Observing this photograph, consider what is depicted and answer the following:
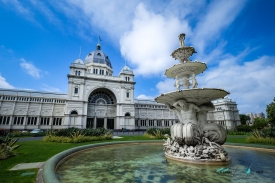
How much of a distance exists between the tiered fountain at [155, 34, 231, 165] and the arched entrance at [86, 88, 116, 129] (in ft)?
115

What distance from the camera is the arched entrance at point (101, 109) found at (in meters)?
40.6

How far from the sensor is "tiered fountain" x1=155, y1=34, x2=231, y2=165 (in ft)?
21.6

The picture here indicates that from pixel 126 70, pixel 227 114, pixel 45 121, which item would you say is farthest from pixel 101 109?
pixel 227 114

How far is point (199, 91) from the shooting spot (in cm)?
706

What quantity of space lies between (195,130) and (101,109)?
37.5m

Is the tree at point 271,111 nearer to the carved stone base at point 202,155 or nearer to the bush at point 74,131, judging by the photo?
the carved stone base at point 202,155

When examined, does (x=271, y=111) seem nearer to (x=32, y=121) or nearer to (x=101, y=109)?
(x=101, y=109)

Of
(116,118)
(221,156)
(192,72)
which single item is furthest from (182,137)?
(116,118)

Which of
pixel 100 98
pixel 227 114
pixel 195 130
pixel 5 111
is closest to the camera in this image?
pixel 195 130

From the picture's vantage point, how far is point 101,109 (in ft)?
138

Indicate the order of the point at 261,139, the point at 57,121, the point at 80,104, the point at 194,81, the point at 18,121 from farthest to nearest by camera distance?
the point at 57,121
the point at 80,104
the point at 18,121
the point at 261,139
the point at 194,81

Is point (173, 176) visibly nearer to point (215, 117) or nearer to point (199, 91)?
point (199, 91)

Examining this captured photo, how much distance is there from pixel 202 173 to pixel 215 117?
6200 centimetres

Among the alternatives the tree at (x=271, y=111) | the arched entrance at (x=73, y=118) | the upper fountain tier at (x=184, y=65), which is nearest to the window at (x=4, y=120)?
the arched entrance at (x=73, y=118)
